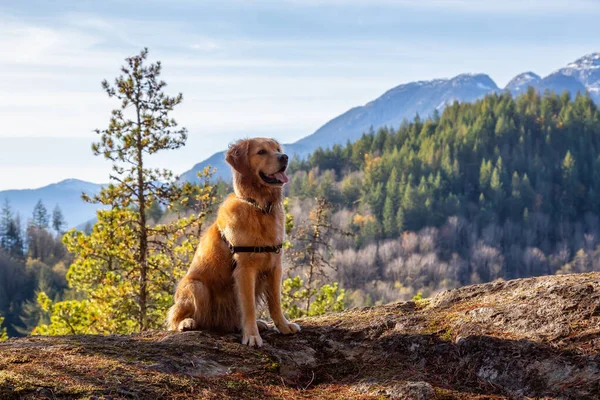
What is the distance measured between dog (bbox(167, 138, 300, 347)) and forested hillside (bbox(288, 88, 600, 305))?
113m

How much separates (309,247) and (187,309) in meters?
13.1

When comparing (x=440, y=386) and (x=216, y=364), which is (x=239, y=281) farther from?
(x=440, y=386)

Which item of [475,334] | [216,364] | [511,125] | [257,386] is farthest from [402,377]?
[511,125]

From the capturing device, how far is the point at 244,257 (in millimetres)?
6285

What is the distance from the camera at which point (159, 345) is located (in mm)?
5770

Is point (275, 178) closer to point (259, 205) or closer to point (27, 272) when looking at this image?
point (259, 205)

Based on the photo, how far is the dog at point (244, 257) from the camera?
631 cm

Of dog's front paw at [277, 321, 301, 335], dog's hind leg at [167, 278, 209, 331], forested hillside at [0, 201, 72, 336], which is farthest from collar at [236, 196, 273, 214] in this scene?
forested hillside at [0, 201, 72, 336]

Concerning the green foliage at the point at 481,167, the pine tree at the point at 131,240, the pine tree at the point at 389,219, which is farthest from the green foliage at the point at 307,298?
the pine tree at the point at 389,219

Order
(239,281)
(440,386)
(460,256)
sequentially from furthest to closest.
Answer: (460,256)
(239,281)
(440,386)

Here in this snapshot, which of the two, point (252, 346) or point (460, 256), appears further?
point (460, 256)

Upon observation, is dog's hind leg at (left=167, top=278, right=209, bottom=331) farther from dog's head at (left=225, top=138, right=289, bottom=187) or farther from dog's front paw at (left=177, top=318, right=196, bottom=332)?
dog's head at (left=225, top=138, right=289, bottom=187)

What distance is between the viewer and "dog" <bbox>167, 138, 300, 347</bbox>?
631cm

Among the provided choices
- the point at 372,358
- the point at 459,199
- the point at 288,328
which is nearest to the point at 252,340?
the point at 288,328
